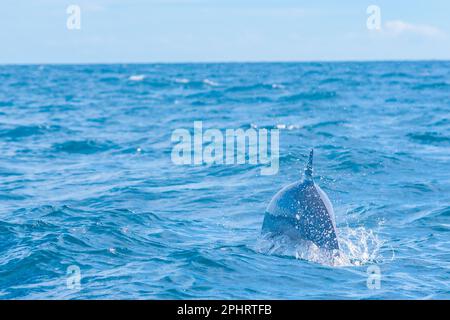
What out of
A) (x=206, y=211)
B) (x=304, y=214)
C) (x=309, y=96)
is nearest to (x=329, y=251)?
(x=304, y=214)

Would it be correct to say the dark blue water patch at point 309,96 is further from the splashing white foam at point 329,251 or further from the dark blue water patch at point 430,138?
the splashing white foam at point 329,251

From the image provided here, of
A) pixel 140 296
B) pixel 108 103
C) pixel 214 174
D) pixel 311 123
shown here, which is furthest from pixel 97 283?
pixel 108 103

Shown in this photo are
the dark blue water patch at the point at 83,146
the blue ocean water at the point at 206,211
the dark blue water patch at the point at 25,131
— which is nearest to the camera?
the blue ocean water at the point at 206,211

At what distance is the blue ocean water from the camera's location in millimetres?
9297

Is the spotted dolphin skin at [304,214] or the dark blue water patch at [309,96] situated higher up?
the spotted dolphin skin at [304,214]

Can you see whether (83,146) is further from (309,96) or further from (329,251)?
(309,96)

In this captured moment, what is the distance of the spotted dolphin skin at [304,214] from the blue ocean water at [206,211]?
1.60 feet

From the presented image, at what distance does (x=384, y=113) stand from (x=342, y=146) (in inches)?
457

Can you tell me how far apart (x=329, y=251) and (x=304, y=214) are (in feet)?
2.70

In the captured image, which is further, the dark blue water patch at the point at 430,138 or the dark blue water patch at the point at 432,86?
the dark blue water patch at the point at 432,86

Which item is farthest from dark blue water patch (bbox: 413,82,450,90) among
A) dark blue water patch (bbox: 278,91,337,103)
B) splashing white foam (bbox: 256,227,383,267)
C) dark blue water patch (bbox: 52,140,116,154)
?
splashing white foam (bbox: 256,227,383,267)

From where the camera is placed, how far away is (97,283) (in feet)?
30.0

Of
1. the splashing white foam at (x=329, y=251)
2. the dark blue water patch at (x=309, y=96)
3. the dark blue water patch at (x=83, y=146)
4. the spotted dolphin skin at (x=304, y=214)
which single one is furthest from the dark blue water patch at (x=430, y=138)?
the dark blue water patch at (x=309, y=96)

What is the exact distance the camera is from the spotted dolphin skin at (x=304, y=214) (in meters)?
9.32
